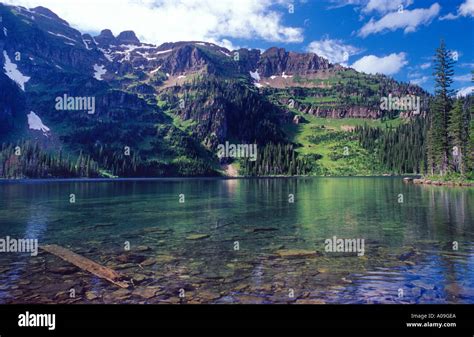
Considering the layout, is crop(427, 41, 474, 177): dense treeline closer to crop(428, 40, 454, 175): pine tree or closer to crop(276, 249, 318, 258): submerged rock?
crop(428, 40, 454, 175): pine tree

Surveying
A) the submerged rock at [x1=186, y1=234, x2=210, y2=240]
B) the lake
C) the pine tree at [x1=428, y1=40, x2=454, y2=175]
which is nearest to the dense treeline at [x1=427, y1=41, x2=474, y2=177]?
the pine tree at [x1=428, y1=40, x2=454, y2=175]

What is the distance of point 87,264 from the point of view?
22047 millimetres

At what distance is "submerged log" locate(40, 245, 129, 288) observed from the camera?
19.0 metres

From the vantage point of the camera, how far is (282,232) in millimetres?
34500

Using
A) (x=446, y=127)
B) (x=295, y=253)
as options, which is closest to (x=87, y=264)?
(x=295, y=253)

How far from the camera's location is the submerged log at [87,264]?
19031mm

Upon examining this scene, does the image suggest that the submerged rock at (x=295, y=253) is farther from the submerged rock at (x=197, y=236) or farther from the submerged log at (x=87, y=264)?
the submerged log at (x=87, y=264)
